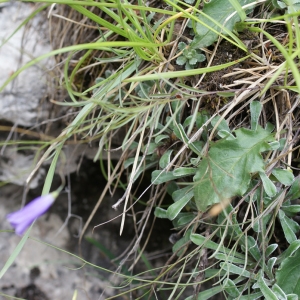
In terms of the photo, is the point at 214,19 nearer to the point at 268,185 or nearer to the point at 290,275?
the point at 268,185

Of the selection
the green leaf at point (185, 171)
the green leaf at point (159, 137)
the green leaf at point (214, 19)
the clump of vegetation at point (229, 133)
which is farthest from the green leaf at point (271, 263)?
the green leaf at point (214, 19)

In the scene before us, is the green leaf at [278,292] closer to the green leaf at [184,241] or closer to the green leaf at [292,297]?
the green leaf at [292,297]

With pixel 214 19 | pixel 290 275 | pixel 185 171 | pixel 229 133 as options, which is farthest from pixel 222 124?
pixel 290 275

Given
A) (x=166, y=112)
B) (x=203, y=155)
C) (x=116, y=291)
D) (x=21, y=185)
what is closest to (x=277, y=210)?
(x=203, y=155)

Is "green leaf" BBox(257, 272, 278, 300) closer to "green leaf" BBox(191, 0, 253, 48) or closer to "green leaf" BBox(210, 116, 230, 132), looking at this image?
"green leaf" BBox(210, 116, 230, 132)

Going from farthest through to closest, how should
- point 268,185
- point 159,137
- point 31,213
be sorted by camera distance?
1. point 159,137
2. point 268,185
3. point 31,213

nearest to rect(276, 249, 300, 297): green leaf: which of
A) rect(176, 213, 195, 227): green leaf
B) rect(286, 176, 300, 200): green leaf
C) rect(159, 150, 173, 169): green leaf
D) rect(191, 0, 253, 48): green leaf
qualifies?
rect(286, 176, 300, 200): green leaf
